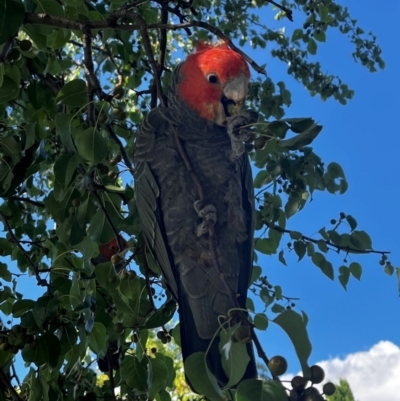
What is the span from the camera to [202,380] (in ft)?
2.29

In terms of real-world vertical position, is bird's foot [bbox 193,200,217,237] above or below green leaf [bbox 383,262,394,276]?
below

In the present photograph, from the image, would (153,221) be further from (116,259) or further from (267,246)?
(267,246)

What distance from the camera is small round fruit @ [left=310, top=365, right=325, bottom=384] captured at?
0.61 meters

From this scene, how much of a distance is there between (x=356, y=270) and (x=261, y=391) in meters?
0.79

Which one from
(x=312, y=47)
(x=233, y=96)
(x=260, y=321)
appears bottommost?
(x=260, y=321)

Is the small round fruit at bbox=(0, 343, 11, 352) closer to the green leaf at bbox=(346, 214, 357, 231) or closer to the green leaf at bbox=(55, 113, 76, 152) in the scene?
the green leaf at bbox=(55, 113, 76, 152)

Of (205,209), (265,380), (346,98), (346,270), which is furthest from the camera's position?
(346,98)

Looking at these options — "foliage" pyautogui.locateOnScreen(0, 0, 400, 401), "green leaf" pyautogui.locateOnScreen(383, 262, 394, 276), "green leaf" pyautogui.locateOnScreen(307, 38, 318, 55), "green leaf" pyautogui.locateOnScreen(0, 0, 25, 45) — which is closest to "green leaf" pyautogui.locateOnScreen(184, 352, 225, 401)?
"foliage" pyautogui.locateOnScreen(0, 0, 400, 401)

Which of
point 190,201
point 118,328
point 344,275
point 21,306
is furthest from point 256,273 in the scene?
point 21,306

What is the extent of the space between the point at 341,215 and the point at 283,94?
701mm

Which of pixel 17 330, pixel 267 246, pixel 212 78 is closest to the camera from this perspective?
pixel 17 330

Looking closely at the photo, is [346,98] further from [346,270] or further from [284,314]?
[284,314]

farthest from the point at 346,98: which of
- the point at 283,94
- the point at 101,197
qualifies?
the point at 101,197

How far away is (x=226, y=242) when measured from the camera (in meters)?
1.11
